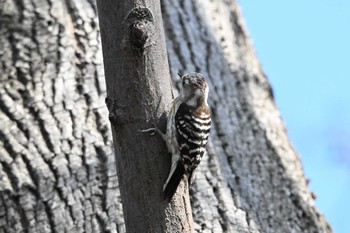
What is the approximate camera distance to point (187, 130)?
4355 millimetres

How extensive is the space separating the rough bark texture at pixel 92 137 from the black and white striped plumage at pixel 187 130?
2.08 feet

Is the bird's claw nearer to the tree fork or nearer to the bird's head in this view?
the tree fork

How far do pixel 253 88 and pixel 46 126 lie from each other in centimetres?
157

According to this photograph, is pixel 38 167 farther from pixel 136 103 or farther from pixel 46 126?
pixel 136 103

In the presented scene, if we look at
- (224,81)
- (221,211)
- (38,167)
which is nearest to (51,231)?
(38,167)

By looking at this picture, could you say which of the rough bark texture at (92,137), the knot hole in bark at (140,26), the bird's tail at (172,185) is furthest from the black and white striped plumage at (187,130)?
the rough bark texture at (92,137)

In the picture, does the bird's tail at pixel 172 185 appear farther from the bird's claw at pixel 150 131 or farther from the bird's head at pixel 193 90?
the bird's head at pixel 193 90

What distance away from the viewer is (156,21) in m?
3.72

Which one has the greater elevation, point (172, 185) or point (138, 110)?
point (138, 110)

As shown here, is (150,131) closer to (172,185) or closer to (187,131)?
(172,185)

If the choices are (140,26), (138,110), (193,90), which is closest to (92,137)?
(193,90)

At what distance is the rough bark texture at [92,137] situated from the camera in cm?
477

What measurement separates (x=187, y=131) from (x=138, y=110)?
0.72 metres

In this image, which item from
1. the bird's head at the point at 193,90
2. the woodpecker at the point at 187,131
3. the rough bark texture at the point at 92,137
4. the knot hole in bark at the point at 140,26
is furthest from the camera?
the rough bark texture at the point at 92,137
